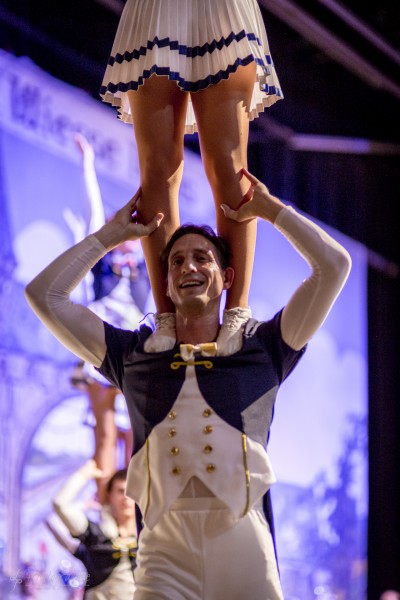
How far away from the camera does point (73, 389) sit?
13.1 feet

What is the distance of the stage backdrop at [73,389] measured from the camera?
149 inches

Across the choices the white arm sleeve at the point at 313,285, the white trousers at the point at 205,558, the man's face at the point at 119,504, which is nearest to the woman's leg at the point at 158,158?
the white arm sleeve at the point at 313,285

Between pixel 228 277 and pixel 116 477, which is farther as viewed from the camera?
pixel 116 477

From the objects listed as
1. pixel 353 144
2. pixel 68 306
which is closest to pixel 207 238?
pixel 68 306

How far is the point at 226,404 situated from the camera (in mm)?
1984

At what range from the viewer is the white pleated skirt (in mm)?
2168

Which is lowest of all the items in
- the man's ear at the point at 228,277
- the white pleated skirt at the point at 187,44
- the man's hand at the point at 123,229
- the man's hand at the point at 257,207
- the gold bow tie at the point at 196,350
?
the gold bow tie at the point at 196,350

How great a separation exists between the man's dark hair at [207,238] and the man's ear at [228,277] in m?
0.01

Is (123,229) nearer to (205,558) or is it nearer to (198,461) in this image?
(198,461)

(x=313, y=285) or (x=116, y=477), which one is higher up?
(x=313, y=285)

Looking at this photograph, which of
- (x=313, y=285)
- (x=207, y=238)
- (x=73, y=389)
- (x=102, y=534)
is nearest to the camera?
(x=313, y=285)

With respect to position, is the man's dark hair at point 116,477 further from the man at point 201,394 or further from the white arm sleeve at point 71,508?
the man at point 201,394

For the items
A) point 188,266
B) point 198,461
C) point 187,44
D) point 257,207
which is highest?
point 187,44

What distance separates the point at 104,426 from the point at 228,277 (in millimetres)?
1980
